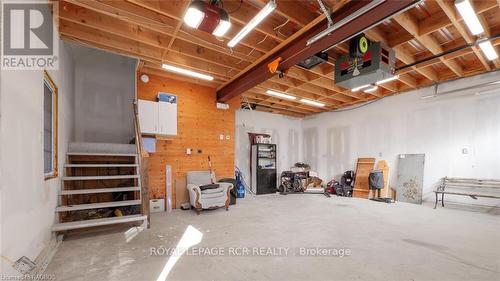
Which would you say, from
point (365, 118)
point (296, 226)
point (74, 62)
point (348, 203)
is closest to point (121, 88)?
point (74, 62)

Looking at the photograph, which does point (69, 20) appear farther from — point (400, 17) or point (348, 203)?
point (348, 203)

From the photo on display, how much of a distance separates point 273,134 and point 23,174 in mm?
7663

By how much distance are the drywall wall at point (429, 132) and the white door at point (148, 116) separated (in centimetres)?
648

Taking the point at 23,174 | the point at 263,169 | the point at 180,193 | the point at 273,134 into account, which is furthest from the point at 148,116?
the point at 273,134

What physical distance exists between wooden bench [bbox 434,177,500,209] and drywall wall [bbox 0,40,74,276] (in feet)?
24.4

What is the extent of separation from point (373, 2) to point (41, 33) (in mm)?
4216

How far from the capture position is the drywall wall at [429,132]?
5371 millimetres

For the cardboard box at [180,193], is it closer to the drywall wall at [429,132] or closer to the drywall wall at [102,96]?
the drywall wall at [102,96]

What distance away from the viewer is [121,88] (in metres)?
5.73

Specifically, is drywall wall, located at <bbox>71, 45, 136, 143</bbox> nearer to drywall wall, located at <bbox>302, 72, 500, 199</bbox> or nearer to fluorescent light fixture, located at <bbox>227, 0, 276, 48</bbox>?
fluorescent light fixture, located at <bbox>227, 0, 276, 48</bbox>

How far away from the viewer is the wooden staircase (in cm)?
360

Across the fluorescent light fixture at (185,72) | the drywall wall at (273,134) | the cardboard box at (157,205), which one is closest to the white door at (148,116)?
the fluorescent light fixture at (185,72)

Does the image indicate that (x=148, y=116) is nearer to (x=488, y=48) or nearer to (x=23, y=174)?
(x=23, y=174)

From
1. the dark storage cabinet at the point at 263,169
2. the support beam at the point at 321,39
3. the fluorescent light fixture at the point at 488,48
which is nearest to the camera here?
the support beam at the point at 321,39
